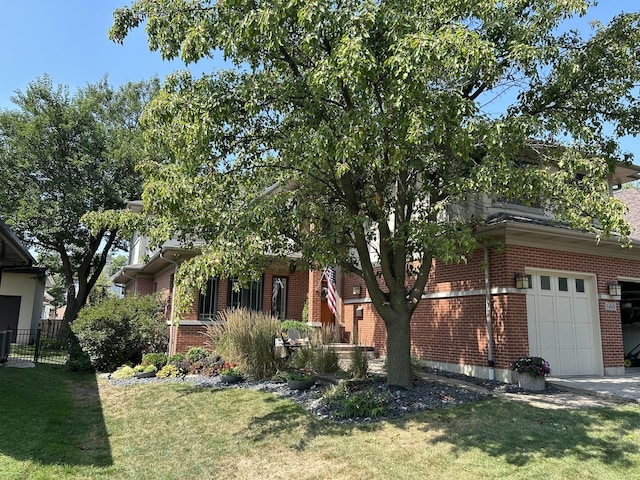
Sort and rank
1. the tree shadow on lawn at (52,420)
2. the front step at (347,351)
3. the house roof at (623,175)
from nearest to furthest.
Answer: the tree shadow on lawn at (52,420)
the front step at (347,351)
the house roof at (623,175)

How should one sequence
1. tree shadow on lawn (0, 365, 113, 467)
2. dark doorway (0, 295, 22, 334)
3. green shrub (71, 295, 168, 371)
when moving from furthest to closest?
dark doorway (0, 295, 22, 334), green shrub (71, 295, 168, 371), tree shadow on lawn (0, 365, 113, 467)

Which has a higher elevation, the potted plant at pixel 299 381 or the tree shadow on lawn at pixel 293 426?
the potted plant at pixel 299 381

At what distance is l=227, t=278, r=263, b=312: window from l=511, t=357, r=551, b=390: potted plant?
8685 millimetres

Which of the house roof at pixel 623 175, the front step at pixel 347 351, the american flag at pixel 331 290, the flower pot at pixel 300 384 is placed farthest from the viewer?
the american flag at pixel 331 290

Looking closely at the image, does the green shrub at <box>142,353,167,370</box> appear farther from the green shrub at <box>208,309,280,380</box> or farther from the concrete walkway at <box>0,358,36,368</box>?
the concrete walkway at <box>0,358,36,368</box>

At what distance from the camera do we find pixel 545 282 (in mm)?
11188

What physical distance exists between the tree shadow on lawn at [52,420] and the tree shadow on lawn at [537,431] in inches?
190

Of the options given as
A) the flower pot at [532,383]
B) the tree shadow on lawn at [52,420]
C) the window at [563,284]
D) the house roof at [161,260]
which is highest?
the house roof at [161,260]

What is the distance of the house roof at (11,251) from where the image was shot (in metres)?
7.76

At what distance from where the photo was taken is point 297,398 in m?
8.78

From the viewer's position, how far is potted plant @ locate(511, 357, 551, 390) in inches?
364

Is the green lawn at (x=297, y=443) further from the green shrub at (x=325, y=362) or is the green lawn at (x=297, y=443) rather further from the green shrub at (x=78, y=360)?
the green shrub at (x=78, y=360)

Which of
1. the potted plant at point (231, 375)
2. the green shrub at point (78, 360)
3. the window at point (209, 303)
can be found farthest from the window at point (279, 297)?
the green shrub at point (78, 360)

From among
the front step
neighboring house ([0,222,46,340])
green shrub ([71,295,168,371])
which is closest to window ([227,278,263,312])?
green shrub ([71,295,168,371])
